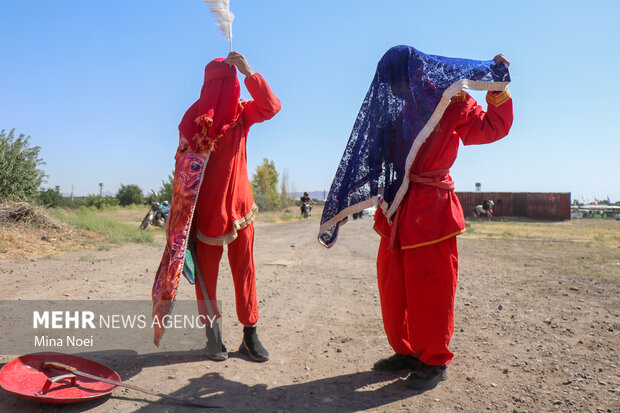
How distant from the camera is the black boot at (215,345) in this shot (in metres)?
3.04

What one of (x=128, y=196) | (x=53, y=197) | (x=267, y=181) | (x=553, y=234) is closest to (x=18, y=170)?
(x=53, y=197)

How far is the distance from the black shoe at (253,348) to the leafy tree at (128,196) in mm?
33276

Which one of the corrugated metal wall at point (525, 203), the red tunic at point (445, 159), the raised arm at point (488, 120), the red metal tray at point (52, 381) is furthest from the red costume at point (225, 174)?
the corrugated metal wall at point (525, 203)

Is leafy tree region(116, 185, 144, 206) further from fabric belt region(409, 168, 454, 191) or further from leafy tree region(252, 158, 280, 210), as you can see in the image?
fabric belt region(409, 168, 454, 191)

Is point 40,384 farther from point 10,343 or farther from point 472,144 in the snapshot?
point 472,144

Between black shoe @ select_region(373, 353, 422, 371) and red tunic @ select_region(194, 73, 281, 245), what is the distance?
4.49 feet

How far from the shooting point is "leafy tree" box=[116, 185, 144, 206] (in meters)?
33.6

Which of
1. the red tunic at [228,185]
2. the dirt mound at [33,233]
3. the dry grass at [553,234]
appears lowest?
the dry grass at [553,234]

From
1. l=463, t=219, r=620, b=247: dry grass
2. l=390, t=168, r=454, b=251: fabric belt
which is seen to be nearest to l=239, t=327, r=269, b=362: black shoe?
l=390, t=168, r=454, b=251: fabric belt

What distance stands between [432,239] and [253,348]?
1.53 meters

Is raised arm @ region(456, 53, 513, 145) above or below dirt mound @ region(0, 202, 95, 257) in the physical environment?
above

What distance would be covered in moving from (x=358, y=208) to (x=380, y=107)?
2.44 ft

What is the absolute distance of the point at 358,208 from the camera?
307cm

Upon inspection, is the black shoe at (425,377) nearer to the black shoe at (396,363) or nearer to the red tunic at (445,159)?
the black shoe at (396,363)
